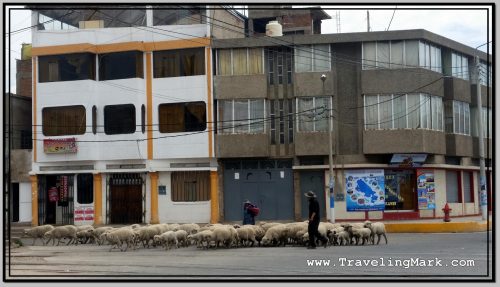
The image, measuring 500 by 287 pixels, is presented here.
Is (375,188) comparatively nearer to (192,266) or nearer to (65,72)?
(65,72)

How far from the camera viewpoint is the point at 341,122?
34.7 metres

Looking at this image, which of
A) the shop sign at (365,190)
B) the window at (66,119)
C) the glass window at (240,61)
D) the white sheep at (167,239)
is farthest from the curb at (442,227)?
the window at (66,119)

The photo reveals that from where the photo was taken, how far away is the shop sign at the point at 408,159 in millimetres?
34000

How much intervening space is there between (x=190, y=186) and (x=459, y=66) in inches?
608

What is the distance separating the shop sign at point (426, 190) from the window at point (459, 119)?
293 cm

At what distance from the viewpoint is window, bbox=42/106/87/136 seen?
3625 centimetres

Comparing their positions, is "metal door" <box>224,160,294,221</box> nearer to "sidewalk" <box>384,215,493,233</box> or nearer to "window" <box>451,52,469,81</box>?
"sidewalk" <box>384,215,493,233</box>

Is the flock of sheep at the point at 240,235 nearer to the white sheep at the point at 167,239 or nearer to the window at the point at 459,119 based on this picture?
the white sheep at the point at 167,239

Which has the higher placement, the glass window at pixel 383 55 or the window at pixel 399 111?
the glass window at pixel 383 55

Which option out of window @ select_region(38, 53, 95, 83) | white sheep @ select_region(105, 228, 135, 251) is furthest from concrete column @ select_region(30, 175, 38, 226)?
white sheep @ select_region(105, 228, 135, 251)

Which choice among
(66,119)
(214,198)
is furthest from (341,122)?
(66,119)

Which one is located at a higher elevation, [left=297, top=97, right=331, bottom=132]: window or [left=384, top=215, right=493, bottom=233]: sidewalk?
[left=297, top=97, right=331, bottom=132]: window

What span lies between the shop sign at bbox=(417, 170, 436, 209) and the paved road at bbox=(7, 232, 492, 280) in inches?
497

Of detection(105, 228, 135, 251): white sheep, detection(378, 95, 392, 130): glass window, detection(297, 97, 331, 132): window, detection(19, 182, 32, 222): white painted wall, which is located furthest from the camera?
detection(19, 182, 32, 222): white painted wall
